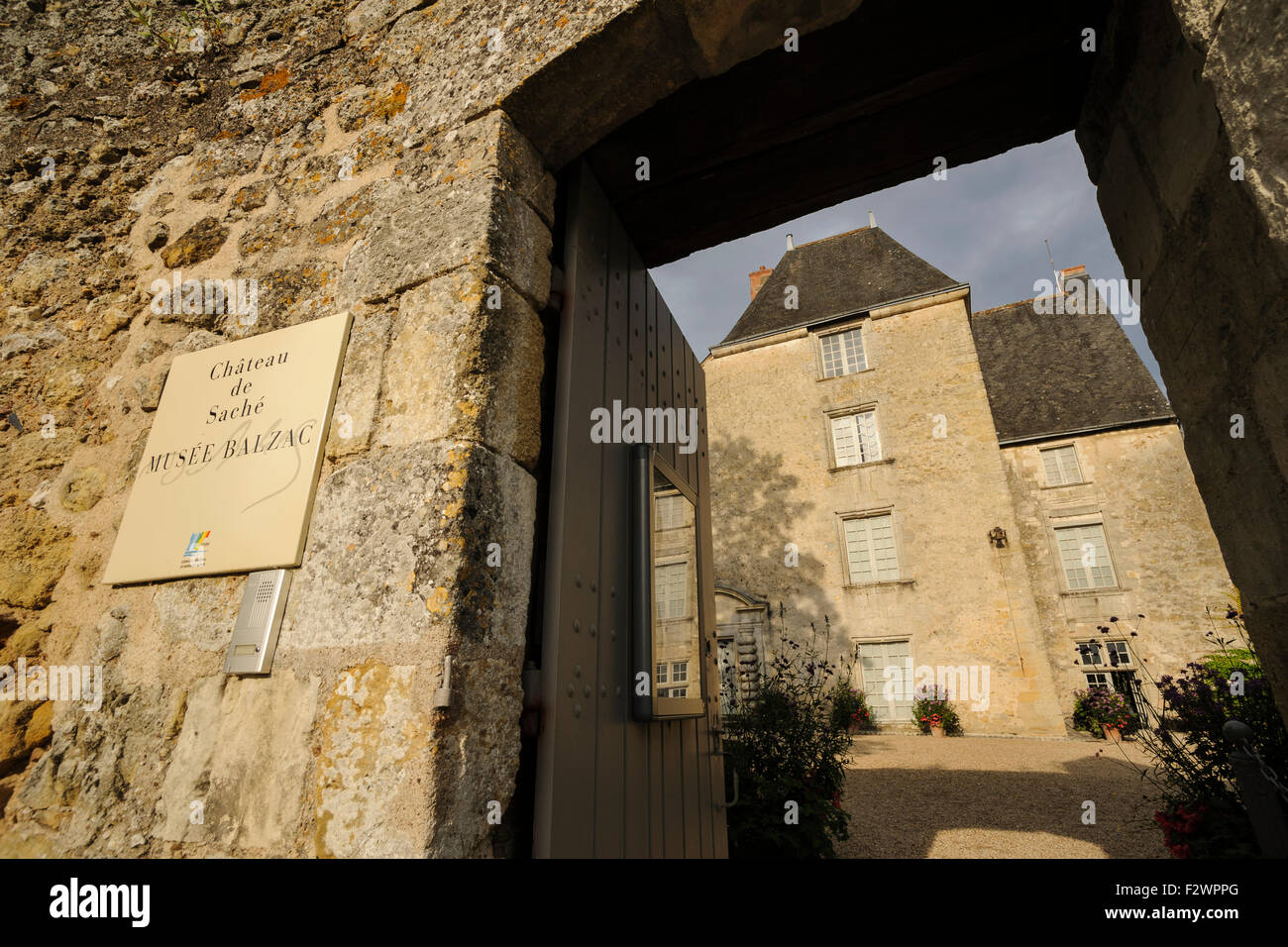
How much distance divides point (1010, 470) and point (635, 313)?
13896mm

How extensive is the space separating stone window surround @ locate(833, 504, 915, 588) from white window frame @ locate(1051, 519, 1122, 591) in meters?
4.15

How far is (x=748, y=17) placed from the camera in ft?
5.39

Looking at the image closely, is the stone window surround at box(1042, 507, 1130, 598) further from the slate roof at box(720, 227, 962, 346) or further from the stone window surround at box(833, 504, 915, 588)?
the slate roof at box(720, 227, 962, 346)

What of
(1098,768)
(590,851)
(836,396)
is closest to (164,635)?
(590,851)

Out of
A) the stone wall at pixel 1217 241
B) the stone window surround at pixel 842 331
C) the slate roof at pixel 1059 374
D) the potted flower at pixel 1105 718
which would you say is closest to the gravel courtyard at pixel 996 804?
the potted flower at pixel 1105 718

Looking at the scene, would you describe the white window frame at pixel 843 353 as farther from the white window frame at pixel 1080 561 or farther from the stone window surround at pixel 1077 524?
the white window frame at pixel 1080 561

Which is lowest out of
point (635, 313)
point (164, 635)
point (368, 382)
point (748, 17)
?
point (164, 635)

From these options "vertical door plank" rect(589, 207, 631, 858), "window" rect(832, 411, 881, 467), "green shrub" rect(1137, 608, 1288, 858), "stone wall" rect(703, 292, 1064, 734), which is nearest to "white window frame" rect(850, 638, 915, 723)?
"stone wall" rect(703, 292, 1064, 734)

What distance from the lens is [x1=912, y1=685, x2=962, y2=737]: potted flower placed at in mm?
10086

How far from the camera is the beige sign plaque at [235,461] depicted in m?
1.56

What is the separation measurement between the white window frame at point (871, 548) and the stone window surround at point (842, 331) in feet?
A: 9.70

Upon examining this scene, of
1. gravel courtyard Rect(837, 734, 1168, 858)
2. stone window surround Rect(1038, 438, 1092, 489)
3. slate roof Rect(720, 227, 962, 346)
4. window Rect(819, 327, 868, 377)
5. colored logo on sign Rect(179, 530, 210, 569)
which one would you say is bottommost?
gravel courtyard Rect(837, 734, 1168, 858)
